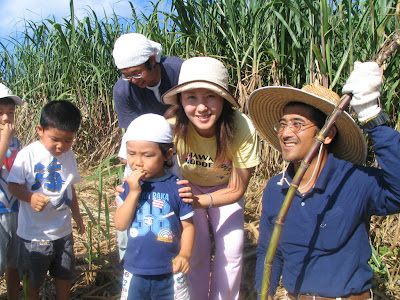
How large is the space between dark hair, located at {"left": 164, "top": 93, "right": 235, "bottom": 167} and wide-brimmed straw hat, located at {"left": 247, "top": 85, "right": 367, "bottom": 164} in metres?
0.19

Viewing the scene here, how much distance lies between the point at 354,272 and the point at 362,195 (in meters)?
0.32

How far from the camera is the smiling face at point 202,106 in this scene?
2094mm

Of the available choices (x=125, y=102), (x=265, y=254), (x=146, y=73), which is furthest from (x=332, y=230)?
(x=125, y=102)

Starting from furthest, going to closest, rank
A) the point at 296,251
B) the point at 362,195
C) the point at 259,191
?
the point at 259,191
the point at 296,251
the point at 362,195

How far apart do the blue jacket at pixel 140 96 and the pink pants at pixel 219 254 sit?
2.13ft

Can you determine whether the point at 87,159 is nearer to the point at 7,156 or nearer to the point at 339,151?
the point at 7,156

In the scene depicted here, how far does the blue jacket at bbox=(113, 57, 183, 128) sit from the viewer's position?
2605 mm

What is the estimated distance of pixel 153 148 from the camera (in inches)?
70.6

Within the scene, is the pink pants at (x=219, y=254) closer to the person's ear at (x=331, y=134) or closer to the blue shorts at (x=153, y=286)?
the blue shorts at (x=153, y=286)

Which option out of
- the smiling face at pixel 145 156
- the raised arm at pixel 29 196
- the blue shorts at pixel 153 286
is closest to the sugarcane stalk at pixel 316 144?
the blue shorts at pixel 153 286

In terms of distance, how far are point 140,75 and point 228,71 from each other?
5.36ft

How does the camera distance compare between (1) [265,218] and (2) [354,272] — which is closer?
(2) [354,272]

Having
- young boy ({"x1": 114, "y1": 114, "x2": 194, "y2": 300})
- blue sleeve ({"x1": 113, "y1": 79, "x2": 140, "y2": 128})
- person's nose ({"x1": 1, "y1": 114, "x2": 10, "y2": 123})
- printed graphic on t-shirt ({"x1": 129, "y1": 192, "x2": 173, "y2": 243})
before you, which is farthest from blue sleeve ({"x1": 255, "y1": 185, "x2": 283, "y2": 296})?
person's nose ({"x1": 1, "y1": 114, "x2": 10, "y2": 123})

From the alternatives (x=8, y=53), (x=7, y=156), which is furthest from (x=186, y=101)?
(x=8, y=53)
